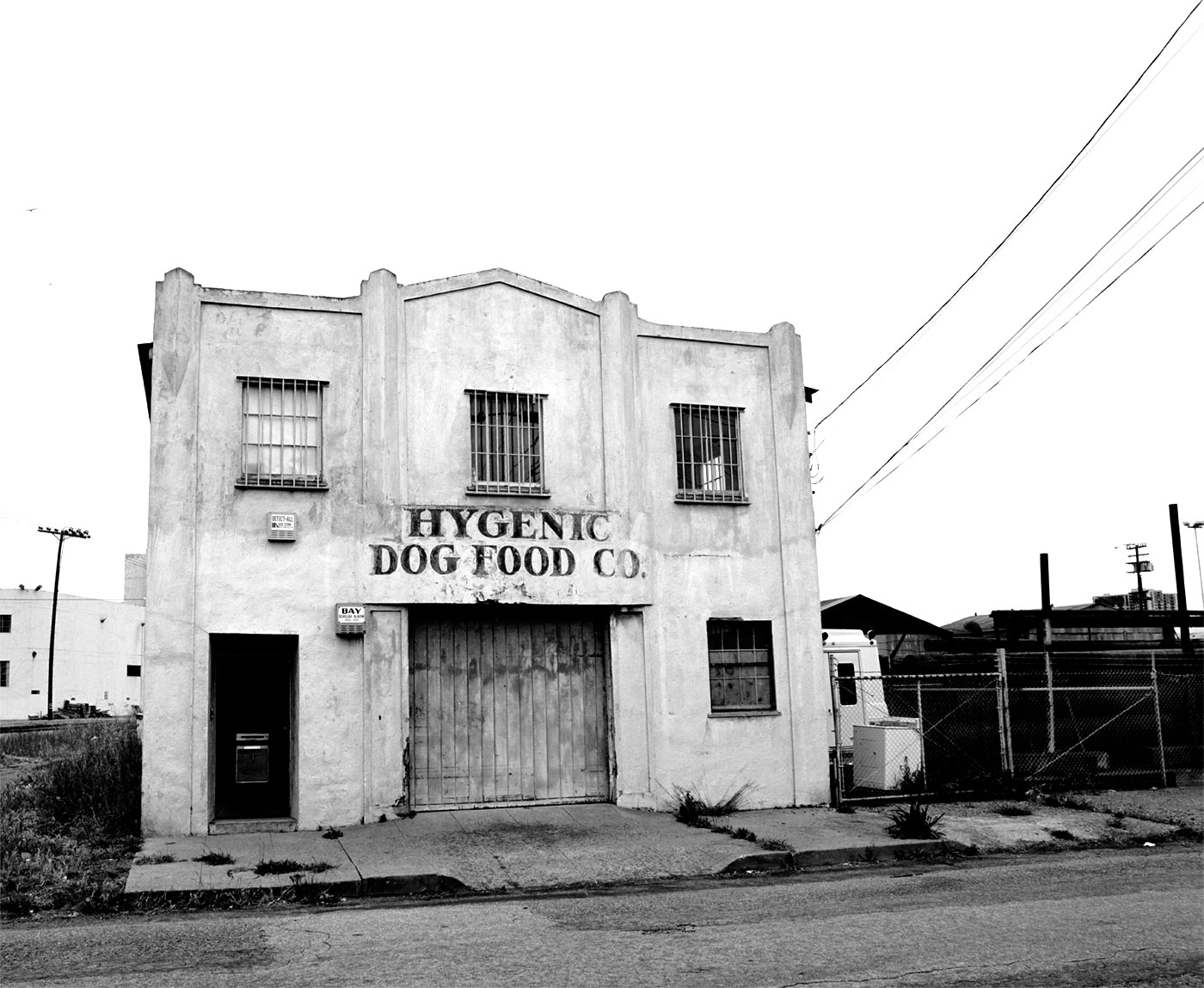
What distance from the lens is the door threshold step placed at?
13.8 m

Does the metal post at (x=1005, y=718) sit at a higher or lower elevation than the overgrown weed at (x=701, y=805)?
higher

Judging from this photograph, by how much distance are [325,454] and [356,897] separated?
581 cm

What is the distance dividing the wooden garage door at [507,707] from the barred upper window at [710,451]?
247 cm

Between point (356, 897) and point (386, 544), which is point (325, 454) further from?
point (356, 897)

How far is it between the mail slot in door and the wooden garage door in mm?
1786

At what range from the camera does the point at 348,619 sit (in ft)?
47.1

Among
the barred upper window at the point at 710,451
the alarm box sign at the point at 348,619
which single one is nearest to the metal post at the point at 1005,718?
the barred upper window at the point at 710,451

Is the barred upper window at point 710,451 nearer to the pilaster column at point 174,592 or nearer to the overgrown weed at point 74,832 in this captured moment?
the pilaster column at point 174,592

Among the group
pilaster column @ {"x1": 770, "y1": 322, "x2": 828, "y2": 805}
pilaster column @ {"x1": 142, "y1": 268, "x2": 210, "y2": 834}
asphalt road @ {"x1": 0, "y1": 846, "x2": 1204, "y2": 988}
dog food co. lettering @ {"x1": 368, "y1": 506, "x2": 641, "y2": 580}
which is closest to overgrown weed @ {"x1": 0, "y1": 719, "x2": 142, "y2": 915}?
pilaster column @ {"x1": 142, "y1": 268, "x2": 210, "y2": 834}

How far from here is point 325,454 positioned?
14.8 metres

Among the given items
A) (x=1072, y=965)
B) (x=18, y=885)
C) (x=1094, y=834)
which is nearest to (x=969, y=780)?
(x=1094, y=834)

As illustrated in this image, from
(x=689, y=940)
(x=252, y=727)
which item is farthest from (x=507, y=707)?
(x=689, y=940)

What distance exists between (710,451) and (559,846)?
241 inches

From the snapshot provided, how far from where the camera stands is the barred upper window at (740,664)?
1617 centimetres
